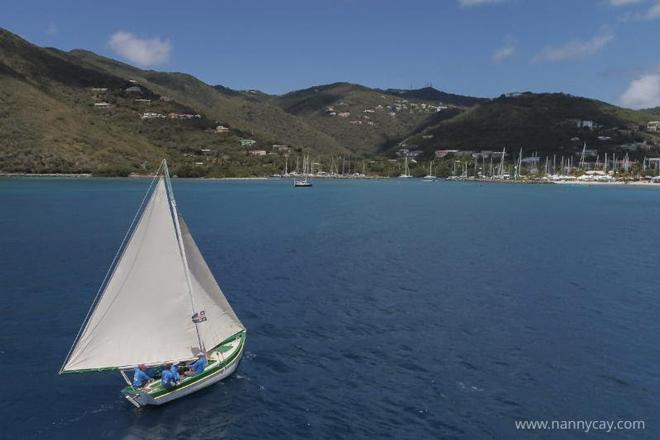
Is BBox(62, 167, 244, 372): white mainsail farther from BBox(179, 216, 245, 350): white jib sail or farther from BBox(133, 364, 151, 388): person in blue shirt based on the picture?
BBox(133, 364, 151, 388): person in blue shirt

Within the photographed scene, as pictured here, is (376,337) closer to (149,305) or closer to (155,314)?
(155,314)

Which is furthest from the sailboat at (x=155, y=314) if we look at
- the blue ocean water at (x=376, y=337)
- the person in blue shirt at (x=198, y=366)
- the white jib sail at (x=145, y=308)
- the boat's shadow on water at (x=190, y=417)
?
the blue ocean water at (x=376, y=337)

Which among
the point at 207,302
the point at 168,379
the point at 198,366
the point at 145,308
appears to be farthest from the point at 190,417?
the point at 207,302

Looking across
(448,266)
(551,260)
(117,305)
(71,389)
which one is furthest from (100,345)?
(551,260)

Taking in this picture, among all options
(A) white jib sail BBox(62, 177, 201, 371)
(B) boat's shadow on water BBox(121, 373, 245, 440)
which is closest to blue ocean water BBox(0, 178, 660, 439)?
(B) boat's shadow on water BBox(121, 373, 245, 440)

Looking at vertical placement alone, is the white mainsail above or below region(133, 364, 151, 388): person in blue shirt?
above

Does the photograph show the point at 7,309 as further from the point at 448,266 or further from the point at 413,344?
the point at 448,266
